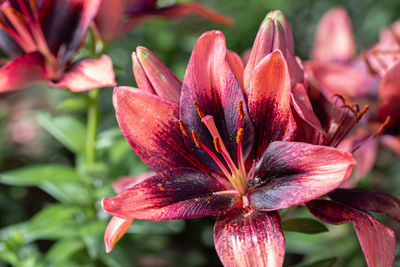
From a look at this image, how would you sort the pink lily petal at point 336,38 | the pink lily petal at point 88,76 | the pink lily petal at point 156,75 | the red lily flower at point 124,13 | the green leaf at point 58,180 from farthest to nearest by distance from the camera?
the pink lily petal at point 336,38, the green leaf at point 58,180, the red lily flower at point 124,13, the pink lily petal at point 88,76, the pink lily petal at point 156,75

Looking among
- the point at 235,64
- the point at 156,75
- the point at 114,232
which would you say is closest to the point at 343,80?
the point at 235,64

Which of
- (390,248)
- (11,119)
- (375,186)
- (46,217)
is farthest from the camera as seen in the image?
(11,119)

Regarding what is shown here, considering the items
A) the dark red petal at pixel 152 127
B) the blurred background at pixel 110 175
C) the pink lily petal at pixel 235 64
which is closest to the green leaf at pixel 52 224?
the blurred background at pixel 110 175

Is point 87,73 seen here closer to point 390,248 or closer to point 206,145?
point 206,145

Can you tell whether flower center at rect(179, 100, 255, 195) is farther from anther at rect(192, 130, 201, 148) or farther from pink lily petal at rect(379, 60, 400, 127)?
pink lily petal at rect(379, 60, 400, 127)

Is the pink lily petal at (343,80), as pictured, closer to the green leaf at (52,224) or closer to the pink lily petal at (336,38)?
the pink lily petal at (336,38)

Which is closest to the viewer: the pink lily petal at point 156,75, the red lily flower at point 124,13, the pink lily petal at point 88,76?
the pink lily petal at point 156,75

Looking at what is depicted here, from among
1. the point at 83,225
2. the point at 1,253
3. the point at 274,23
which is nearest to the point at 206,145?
the point at 274,23
